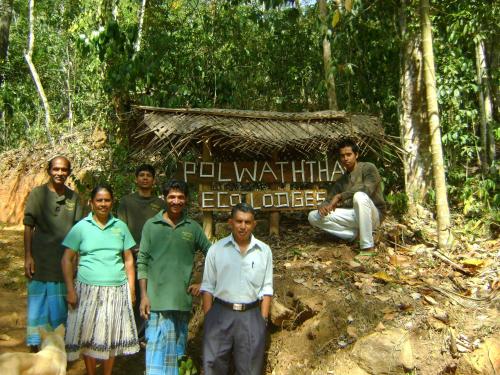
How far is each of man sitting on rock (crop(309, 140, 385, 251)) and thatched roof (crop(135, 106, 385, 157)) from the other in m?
0.75

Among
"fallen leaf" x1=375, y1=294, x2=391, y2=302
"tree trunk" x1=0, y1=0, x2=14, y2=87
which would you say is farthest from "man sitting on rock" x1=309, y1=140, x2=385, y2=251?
"tree trunk" x1=0, y1=0, x2=14, y2=87

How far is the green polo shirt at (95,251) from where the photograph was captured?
363 centimetres

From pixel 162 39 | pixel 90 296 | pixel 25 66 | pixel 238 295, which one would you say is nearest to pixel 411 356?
pixel 238 295

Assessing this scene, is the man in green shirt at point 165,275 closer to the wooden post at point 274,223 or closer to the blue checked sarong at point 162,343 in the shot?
the blue checked sarong at point 162,343

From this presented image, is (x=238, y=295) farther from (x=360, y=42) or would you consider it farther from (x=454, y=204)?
(x=360, y=42)

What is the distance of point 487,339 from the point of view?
165 inches

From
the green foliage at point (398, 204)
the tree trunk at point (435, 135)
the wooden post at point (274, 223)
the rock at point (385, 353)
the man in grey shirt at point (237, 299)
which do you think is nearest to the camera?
the man in grey shirt at point (237, 299)

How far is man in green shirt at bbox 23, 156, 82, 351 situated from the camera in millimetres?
3943

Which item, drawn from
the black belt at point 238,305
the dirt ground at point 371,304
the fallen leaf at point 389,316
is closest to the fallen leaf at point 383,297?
the dirt ground at point 371,304

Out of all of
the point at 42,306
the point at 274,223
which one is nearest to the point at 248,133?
the point at 274,223

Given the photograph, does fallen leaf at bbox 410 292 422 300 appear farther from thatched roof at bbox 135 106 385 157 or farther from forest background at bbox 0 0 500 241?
thatched roof at bbox 135 106 385 157

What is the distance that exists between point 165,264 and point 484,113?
6384 mm

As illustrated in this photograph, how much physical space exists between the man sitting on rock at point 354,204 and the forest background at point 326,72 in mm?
763

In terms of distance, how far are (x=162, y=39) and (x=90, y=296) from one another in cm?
666
